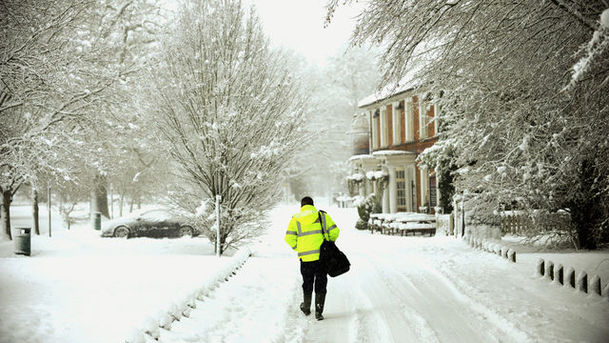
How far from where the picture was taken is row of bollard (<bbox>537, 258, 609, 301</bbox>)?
8.92 meters

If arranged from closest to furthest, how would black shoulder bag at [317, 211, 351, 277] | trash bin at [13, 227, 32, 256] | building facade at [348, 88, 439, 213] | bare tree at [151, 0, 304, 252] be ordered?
1. black shoulder bag at [317, 211, 351, 277]
2. bare tree at [151, 0, 304, 252]
3. trash bin at [13, 227, 32, 256]
4. building facade at [348, 88, 439, 213]

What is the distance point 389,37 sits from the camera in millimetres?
8258

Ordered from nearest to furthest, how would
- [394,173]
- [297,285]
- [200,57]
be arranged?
1. [297,285]
2. [200,57]
3. [394,173]

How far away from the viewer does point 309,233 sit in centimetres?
784

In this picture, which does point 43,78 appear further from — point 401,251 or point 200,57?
point 401,251

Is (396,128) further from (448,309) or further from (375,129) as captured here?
(448,309)

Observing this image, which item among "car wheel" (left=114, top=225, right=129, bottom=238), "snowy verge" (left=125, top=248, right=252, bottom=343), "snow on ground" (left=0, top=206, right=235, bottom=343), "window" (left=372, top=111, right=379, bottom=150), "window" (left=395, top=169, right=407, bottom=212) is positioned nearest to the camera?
"snowy verge" (left=125, top=248, right=252, bottom=343)

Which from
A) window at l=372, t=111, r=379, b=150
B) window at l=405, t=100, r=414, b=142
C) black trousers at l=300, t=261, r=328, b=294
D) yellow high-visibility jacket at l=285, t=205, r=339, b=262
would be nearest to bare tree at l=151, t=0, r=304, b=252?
yellow high-visibility jacket at l=285, t=205, r=339, b=262

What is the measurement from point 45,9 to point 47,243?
1212 centimetres

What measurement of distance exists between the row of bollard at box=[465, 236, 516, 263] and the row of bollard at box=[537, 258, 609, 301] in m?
2.09

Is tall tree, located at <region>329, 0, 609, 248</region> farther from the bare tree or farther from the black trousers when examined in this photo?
the bare tree

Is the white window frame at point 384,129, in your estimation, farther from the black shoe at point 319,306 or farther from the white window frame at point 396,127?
the black shoe at point 319,306

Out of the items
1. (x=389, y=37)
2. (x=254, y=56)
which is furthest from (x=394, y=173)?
(x=389, y=37)

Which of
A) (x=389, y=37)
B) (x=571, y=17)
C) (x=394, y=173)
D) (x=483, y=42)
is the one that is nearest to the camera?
(x=571, y=17)
